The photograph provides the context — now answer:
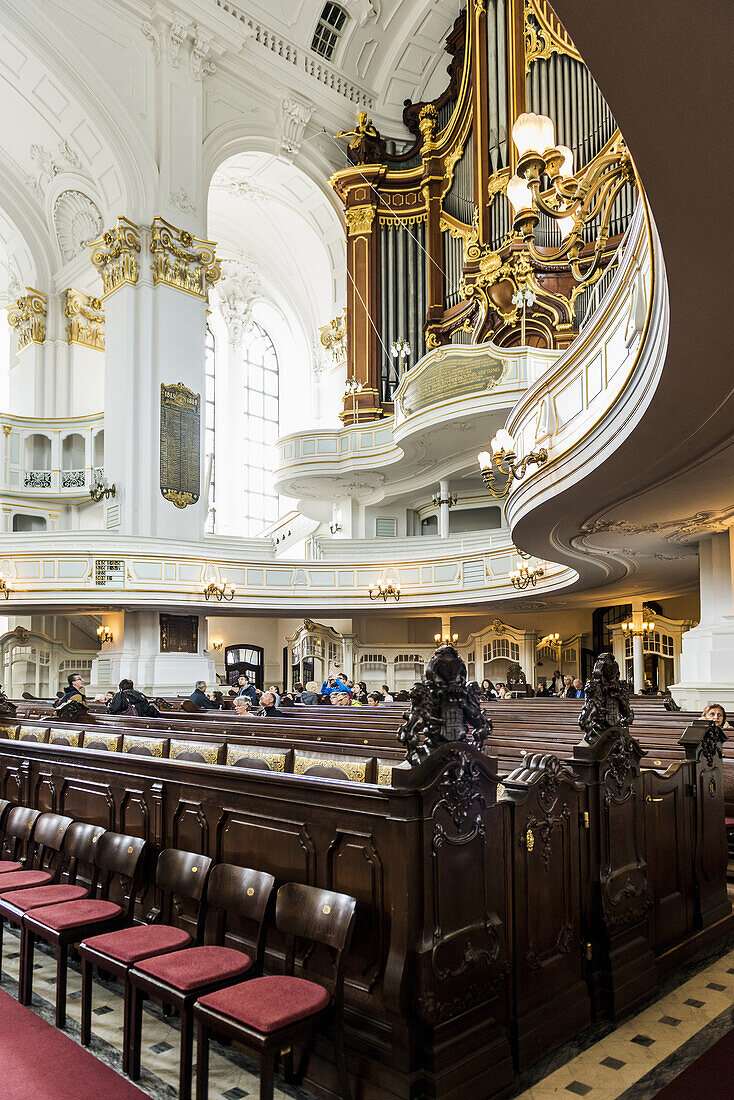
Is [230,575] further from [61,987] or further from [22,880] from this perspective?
[61,987]

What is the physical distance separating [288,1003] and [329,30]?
24.6 meters

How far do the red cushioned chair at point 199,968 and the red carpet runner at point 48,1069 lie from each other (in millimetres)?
126

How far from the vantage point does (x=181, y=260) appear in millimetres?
19516

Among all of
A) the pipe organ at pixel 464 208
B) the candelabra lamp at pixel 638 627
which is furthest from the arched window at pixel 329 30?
the candelabra lamp at pixel 638 627

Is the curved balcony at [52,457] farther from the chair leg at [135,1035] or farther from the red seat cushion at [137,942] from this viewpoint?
the chair leg at [135,1035]

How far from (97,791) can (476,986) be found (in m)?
2.54

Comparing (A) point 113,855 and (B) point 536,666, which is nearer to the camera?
(A) point 113,855

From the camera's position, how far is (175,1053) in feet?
10.4

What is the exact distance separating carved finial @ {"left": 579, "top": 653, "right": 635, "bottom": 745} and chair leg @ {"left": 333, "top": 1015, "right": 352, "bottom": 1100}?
5.51 ft

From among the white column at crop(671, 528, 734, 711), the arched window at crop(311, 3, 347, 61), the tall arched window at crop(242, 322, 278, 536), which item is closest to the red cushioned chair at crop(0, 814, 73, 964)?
the white column at crop(671, 528, 734, 711)

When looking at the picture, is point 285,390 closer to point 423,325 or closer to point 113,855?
point 423,325

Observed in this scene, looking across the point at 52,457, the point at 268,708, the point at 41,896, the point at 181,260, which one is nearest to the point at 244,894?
the point at 41,896

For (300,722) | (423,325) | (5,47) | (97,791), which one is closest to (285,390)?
(423,325)

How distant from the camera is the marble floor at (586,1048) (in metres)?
2.92
